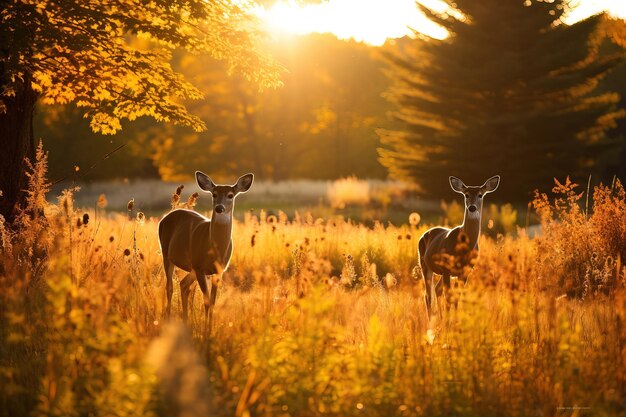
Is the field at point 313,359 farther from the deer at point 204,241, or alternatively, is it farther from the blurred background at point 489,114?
the blurred background at point 489,114

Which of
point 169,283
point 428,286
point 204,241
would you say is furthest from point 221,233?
point 428,286

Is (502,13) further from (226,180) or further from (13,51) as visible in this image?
(226,180)

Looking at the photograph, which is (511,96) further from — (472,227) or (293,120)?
(293,120)

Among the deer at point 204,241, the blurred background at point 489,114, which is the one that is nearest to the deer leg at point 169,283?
the deer at point 204,241

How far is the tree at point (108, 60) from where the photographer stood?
958 centimetres

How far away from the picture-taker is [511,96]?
2883 cm

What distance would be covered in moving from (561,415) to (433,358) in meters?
1.12

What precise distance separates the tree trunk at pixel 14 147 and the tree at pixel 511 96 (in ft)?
64.0

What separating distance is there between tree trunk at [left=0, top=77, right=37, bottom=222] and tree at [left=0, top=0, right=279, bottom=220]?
0.5 inches

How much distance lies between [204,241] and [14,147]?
4.50m

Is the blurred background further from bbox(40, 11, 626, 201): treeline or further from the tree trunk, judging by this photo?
the tree trunk

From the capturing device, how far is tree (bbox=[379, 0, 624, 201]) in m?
27.9

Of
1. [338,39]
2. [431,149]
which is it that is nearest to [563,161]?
[431,149]

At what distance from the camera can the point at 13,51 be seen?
8555 millimetres
